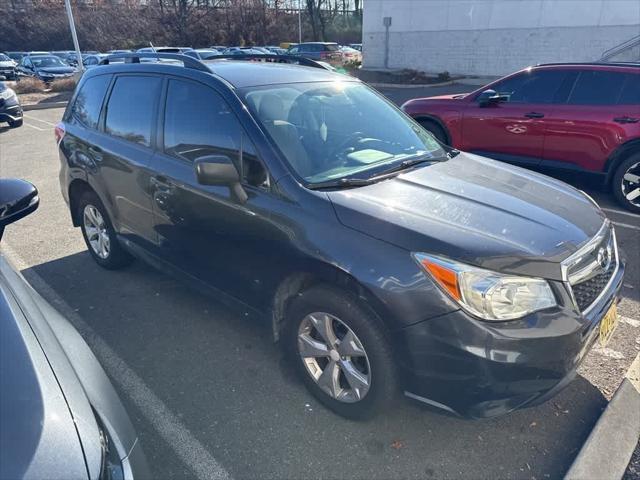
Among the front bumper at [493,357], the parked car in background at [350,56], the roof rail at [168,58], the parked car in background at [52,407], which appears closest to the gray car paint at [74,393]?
the parked car in background at [52,407]

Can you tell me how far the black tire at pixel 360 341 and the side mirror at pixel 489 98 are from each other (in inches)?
205

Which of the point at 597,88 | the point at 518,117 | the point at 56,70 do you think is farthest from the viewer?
the point at 56,70

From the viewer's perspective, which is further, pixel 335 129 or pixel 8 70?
pixel 8 70

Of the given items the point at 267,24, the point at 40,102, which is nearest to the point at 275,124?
the point at 40,102

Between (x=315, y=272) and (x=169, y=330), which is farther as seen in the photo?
(x=169, y=330)

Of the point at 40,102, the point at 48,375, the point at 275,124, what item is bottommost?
the point at 40,102

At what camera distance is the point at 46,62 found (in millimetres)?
23344

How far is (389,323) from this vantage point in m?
2.17

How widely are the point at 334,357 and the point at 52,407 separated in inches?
56.9

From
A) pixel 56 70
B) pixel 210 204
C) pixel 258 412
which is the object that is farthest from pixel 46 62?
pixel 258 412

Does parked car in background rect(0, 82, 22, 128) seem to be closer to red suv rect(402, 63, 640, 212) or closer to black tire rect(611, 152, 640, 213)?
red suv rect(402, 63, 640, 212)

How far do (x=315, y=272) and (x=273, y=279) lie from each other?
0.37m

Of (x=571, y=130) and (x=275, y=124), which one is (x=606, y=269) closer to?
(x=275, y=124)

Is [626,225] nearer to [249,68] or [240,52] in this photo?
[249,68]
